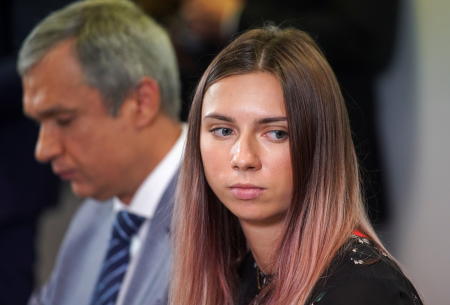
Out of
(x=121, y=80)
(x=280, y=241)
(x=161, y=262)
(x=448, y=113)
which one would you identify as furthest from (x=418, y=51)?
(x=280, y=241)

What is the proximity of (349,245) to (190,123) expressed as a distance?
0.31 meters

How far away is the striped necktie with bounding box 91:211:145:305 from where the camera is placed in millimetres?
1711

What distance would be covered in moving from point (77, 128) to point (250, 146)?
0.70 meters

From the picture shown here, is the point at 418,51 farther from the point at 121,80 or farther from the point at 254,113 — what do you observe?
the point at 254,113

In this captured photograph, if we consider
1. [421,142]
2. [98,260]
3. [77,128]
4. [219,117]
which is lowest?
[98,260]

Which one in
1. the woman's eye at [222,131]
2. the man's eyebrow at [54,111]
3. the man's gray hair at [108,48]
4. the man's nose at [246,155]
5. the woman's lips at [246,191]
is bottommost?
the woman's lips at [246,191]

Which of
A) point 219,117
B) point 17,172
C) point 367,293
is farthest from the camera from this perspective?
point 17,172

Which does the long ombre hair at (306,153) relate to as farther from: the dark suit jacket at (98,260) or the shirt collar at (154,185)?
the shirt collar at (154,185)

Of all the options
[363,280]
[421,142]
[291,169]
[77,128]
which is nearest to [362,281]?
[363,280]

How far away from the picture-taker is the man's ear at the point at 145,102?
1.79 meters

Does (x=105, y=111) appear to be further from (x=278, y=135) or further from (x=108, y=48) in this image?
(x=278, y=135)

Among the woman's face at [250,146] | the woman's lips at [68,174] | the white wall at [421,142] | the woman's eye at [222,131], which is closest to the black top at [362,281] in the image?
the woman's face at [250,146]

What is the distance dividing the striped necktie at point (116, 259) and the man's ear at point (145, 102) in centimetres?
20

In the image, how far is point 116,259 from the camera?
5.74 ft
